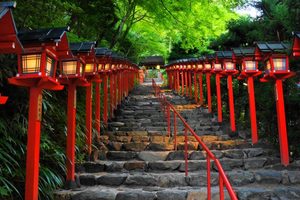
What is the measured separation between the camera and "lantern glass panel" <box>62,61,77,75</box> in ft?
20.3

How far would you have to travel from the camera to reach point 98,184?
6562 millimetres

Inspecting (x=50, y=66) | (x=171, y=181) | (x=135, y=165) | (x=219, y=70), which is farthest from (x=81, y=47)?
(x=219, y=70)

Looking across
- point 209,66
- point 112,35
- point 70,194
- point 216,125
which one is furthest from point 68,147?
point 112,35

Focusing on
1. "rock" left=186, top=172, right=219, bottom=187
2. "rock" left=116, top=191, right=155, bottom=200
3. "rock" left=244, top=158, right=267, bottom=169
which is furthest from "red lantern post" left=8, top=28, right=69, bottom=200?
"rock" left=244, top=158, right=267, bottom=169

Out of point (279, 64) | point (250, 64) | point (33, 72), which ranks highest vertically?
point (250, 64)

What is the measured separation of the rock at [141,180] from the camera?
21.3 feet

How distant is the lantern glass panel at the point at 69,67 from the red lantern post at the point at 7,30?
2476 mm

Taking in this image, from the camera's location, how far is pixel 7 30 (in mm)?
3391

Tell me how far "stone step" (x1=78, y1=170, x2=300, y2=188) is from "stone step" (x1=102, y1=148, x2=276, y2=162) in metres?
1.12

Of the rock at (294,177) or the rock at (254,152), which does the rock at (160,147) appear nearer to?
the rock at (254,152)

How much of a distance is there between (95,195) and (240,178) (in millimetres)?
2860

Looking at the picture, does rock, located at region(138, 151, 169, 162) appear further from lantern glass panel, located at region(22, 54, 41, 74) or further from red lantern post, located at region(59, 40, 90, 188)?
lantern glass panel, located at region(22, 54, 41, 74)

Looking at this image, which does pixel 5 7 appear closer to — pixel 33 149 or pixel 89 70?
pixel 33 149

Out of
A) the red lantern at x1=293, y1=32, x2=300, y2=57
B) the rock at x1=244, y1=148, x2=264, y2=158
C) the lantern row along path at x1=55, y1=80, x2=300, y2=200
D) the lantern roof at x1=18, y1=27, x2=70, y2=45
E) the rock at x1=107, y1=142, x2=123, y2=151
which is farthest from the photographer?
the rock at x1=107, y1=142, x2=123, y2=151
